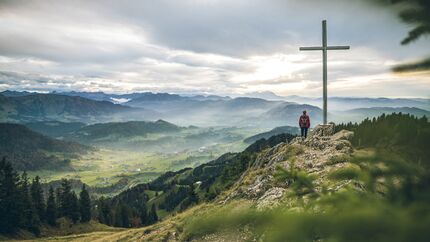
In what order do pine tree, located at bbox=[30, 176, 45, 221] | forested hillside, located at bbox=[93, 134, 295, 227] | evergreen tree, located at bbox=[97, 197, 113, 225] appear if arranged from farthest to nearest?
evergreen tree, located at bbox=[97, 197, 113, 225], pine tree, located at bbox=[30, 176, 45, 221], forested hillside, located at bbox=[93, 134, 295, 227]

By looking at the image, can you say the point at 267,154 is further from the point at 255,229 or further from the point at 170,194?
the point at 170,194

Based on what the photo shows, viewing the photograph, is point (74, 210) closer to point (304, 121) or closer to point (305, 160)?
point (304, 121)

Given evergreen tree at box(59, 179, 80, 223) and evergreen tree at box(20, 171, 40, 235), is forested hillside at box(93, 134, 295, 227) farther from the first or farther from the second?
evergreen tree at box(20, 171, 40, 235)

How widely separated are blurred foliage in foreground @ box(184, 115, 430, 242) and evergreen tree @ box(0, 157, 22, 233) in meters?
88.9

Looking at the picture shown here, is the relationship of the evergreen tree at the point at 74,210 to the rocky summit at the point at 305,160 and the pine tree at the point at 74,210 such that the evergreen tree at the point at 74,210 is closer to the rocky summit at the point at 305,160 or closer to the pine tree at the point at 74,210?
the pine tree at the point at 74,210

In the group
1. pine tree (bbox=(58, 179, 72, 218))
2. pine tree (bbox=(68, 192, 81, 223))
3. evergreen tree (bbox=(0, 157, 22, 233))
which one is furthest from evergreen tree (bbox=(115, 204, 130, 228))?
evergreen tree (bbox=(0, 157, 22, 233))

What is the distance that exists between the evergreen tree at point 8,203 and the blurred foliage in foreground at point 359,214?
88.9 m

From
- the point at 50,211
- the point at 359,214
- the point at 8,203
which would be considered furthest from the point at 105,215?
the point at 359,214

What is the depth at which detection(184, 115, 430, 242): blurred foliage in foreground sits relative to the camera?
175cm

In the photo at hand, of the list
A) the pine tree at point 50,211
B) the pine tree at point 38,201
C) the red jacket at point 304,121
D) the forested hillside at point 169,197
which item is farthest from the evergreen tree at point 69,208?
the red jacket at point 304,121

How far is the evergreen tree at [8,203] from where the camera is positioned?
75938 millimetres

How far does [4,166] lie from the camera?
7981 cm

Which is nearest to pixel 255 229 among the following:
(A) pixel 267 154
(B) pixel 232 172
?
(A) pixel 267 154

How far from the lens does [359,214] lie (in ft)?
5.89
